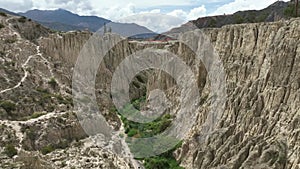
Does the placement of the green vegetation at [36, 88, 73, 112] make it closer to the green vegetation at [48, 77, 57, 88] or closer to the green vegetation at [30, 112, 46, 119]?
the green vegetation at [30, 112, 46, 119]

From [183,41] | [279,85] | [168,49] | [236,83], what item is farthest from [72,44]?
[279,85]

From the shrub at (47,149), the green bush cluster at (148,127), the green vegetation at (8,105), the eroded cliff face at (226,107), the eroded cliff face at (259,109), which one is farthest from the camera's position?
the green bush cluster at (148,127)

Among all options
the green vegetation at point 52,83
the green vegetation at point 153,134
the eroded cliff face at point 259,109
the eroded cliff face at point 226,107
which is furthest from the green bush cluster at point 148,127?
the green vegetation at point 52,83

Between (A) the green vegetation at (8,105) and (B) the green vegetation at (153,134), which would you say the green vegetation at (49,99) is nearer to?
(A) the green vegetation at (8,105)

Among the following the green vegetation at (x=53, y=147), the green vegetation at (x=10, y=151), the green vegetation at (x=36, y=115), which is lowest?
the green vegetation at (x=53, y=147)

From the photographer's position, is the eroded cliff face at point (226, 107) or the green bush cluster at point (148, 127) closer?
the eroded cliff face at point (226, 107)
